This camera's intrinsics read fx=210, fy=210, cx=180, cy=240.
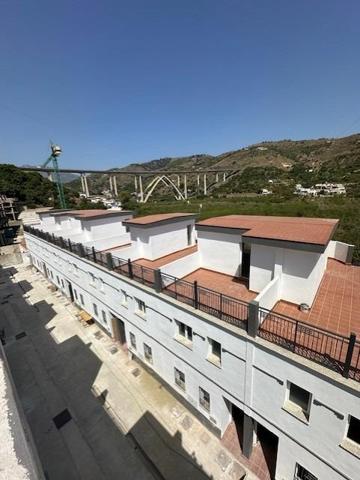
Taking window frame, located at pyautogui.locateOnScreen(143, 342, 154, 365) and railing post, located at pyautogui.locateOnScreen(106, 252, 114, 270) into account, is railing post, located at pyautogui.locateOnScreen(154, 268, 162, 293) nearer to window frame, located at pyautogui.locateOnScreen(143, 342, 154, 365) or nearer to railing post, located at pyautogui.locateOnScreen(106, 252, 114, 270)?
railing post, located at pyautogui.locateOnScreen(106, 252, 114, 270)

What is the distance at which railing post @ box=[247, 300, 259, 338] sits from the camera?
6734 mm

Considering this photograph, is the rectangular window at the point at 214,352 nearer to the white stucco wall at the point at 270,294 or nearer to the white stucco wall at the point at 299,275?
the white stucco wall at the point at 270,294

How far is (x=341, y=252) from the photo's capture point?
44.4 feet

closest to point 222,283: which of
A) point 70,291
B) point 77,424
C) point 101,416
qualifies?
point 101,416

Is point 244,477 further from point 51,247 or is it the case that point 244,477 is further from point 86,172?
point 86,172

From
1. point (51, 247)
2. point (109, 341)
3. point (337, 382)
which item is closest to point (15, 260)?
point (51, 247)

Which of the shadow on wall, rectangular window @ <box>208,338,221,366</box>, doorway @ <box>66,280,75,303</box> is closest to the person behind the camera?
rectangular window @ <box>208,338,221,366</box>

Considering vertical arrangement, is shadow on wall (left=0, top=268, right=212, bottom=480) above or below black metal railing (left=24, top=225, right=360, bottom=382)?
below

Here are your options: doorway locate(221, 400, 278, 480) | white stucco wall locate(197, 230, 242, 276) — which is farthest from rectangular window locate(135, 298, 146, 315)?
doorway locate(221, 400, 278, 480)

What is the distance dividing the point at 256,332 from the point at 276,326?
1098 mm

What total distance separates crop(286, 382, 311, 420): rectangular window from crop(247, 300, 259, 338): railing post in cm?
184

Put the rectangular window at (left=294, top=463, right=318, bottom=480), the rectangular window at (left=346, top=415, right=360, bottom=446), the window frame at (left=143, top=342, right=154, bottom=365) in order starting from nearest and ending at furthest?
1. the rectangular window at (left=346, top=415, right=360, bottom=446)
2. the rectangular window at (left=294, top=463, right=318, bottom=480)
3. the window frame at (left=143, top=342, right=154, bottom=365)

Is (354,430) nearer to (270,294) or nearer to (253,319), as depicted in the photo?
(253,319)

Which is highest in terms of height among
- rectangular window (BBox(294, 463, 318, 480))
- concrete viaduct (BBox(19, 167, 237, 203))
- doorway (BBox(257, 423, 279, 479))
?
concrete viaduct (BBox(19, 167, 237, 203))
